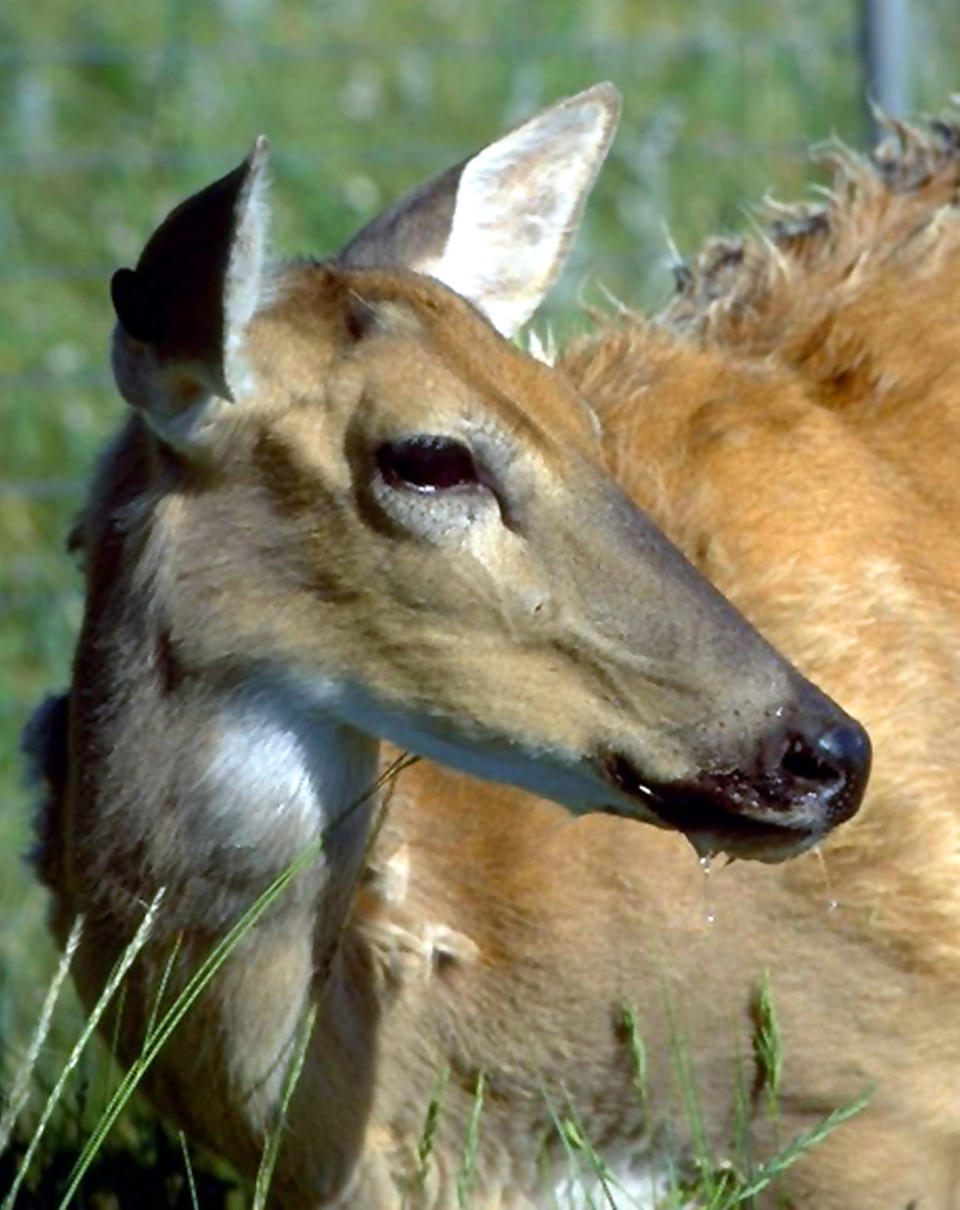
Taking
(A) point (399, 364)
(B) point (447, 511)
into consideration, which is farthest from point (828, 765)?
(A) point (399, 364)

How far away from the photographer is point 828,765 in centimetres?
352

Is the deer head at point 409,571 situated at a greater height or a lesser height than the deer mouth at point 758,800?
greater

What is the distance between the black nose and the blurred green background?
150 inches

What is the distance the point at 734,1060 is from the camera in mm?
4082

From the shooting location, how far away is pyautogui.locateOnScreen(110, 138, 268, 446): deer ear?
3.60m

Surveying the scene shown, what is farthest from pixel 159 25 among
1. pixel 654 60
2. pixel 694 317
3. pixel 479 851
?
pixel 479 851

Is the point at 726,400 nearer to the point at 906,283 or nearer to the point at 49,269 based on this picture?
the point at 906,283

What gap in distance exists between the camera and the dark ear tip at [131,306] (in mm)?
3689

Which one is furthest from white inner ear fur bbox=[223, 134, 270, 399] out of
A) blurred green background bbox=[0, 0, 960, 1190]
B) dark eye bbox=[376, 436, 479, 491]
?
blurred green background bbox=[0, 0, 960, 1190]

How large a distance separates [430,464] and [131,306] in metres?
0.43

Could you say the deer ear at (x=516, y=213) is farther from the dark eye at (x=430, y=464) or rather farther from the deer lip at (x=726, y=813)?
the deer lip at (x=726, y=813)

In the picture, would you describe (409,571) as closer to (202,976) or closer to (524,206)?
(202,976)

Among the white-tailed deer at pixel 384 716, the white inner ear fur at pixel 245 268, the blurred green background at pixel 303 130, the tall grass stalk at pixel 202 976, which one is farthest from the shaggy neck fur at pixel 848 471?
the blurred green background at pixel 303 130

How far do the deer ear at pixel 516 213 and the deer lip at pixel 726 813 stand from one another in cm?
93
